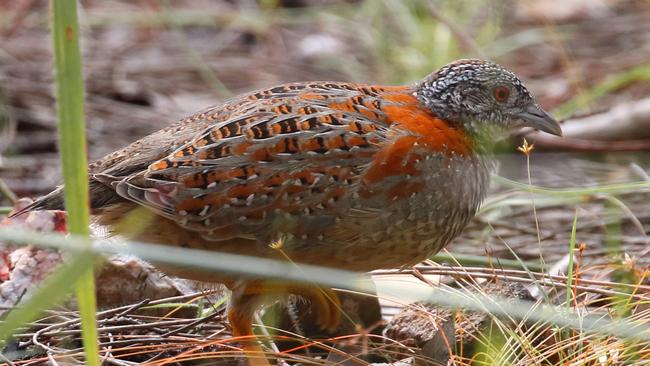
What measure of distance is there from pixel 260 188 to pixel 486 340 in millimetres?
893

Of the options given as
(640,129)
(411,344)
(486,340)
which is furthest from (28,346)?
(640,129)

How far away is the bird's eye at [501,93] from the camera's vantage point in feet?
13.3

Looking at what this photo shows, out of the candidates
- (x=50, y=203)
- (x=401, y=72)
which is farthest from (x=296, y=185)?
(x=401, y=72)

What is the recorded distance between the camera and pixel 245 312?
12.3 feet

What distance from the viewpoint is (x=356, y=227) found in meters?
3.55

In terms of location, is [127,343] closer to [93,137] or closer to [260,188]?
[260,188]

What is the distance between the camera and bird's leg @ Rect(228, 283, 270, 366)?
367 centimetres

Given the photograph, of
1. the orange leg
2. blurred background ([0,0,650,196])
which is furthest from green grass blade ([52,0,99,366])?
blurred background ([0,0,650,196])

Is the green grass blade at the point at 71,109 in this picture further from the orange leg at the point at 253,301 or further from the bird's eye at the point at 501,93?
the bird's eye at the point at 501,93

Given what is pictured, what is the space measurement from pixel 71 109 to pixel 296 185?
1219mm

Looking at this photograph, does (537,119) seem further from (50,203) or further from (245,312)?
(50,203)

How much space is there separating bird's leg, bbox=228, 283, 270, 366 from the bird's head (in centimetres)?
96

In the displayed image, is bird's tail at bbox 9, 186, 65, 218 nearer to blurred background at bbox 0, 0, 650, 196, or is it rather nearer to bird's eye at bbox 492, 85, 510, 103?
bird's eye at bbox 492, 85, 510, 103

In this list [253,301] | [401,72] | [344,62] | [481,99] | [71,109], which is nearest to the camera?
[71,109]
